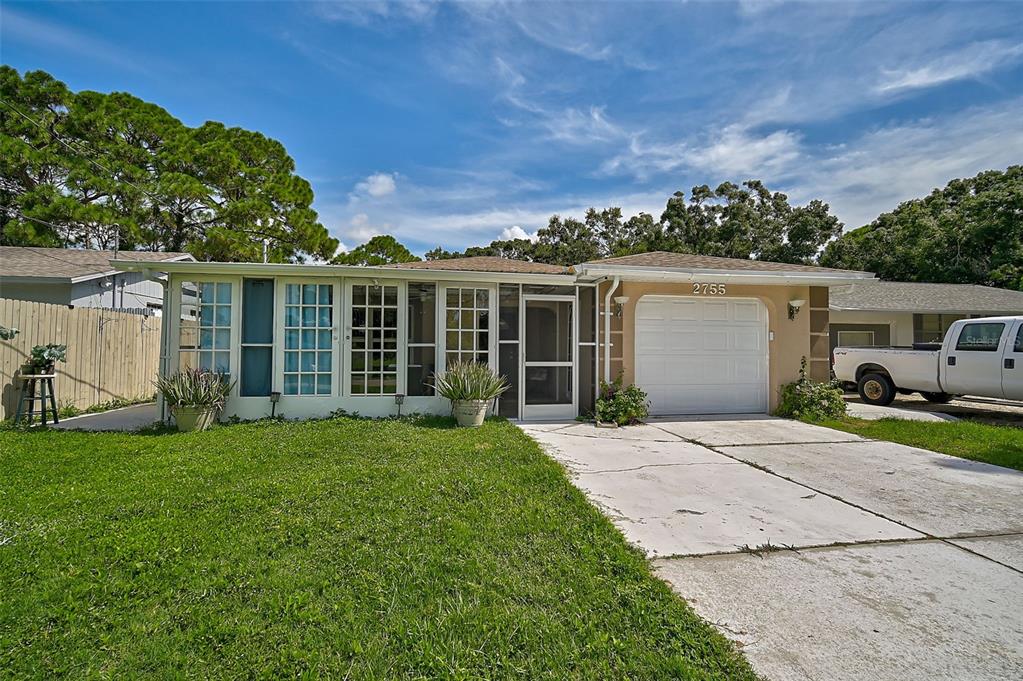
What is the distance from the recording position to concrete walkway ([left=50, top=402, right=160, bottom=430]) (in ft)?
24.7

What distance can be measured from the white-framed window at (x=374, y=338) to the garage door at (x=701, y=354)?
436 cm

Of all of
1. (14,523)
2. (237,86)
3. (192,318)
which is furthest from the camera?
(237,86)

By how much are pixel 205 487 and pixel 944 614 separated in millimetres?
5355

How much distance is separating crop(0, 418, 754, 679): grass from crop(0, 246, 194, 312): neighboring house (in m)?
8.24

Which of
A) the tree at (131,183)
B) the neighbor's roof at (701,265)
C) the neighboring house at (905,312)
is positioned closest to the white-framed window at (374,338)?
the neighbor's roof at (701,265)

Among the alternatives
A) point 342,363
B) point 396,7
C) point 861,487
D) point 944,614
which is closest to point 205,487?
point 342,363

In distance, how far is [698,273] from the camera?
27.3ft

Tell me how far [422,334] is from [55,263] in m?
10.7

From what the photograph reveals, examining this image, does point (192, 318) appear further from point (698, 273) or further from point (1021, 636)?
point (1021, 636)

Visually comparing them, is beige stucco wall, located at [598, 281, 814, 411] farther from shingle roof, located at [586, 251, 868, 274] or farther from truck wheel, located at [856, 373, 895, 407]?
Result: truck wheel, located at [856, 373, 895, 407]

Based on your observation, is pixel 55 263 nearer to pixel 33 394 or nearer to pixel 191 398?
pixel 33 394

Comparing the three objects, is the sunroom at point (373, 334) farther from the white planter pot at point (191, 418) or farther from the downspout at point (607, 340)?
the white planter pot at point (191, 418)

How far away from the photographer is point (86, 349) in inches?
370

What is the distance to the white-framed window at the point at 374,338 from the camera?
8195mm
